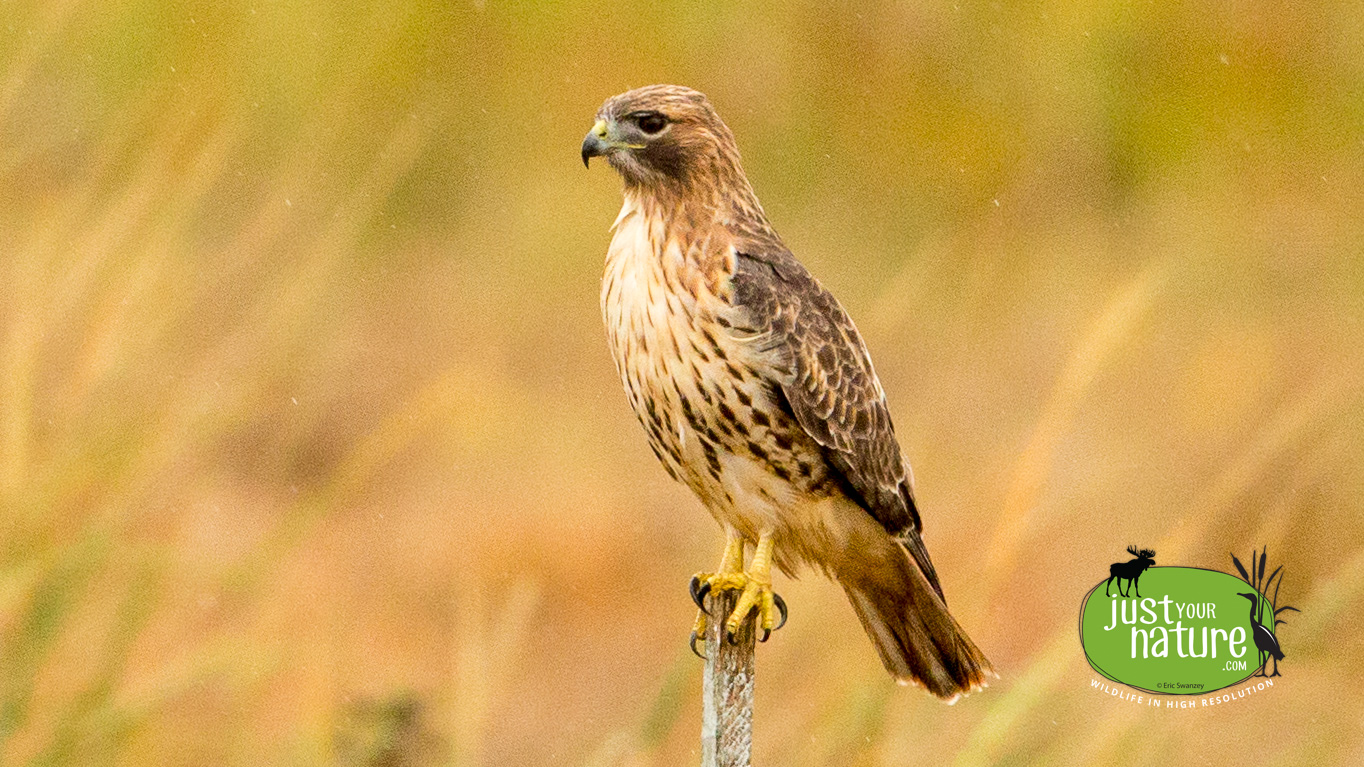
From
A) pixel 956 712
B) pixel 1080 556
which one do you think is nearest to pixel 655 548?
pixel 1080 556

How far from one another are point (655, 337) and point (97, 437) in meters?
1.08

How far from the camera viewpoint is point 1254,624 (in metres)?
3.76

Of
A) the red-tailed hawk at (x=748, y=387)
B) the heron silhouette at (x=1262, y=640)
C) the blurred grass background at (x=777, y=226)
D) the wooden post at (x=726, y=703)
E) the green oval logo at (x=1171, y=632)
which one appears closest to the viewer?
the wooden post at (x=726, y=703)

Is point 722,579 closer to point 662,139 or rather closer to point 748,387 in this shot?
point 748,387

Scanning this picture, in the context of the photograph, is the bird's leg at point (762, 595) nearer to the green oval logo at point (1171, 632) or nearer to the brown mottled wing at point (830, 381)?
the brown mottled wing at point (830, 381)

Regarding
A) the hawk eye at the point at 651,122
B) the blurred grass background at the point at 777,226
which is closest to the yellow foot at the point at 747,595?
the blurred grass background at the point at 777,226

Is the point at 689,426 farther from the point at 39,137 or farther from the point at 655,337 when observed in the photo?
the point at 39,137

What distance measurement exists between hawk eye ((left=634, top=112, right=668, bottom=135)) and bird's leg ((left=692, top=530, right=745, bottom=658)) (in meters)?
0.93

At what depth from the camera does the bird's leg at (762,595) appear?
10.8 feet

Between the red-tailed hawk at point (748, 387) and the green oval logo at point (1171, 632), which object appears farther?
the green oval logo at point (1171, 632)

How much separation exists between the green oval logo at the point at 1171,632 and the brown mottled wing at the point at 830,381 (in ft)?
1.46

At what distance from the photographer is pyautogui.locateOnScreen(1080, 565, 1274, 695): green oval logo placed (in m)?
3.65

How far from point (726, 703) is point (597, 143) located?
4.08 feet

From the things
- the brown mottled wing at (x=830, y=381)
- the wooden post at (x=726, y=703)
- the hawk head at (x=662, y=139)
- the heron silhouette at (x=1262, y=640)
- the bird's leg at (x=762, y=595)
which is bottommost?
the heron silhouette at (x=1262, y=640)
